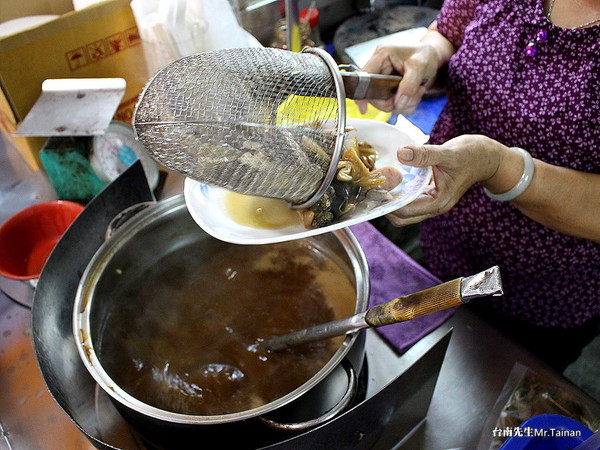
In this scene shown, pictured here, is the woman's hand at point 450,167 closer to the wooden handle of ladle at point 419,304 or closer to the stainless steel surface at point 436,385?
the wooden handle of ladle at point 419,304

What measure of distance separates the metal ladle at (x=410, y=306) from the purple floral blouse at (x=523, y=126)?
0.54 m

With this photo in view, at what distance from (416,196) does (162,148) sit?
0.47 meters

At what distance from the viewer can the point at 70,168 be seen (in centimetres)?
140

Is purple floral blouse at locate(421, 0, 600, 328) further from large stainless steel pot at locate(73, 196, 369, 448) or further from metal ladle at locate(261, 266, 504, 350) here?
metal ladle at locate(261, 266, 504, 350)

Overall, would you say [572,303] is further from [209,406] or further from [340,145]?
[209,406]

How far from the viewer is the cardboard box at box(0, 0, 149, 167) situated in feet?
4.52

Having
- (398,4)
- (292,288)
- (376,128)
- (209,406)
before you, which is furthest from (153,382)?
(398,4)

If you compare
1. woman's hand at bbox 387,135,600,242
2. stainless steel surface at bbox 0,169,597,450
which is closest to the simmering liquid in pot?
stainless steel surface at bbox 0,169,597,450

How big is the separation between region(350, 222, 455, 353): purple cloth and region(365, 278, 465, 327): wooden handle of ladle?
1.21 ft

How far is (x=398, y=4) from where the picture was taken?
2.51 meters

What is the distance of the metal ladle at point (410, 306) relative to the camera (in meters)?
0.64

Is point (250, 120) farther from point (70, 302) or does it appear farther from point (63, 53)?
point (63, 53)

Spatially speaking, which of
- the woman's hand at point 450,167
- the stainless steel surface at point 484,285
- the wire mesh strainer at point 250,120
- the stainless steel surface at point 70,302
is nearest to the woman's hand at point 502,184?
the woman's hand at point 450,167

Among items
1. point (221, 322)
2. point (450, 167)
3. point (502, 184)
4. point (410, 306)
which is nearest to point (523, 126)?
point (502, 184)
